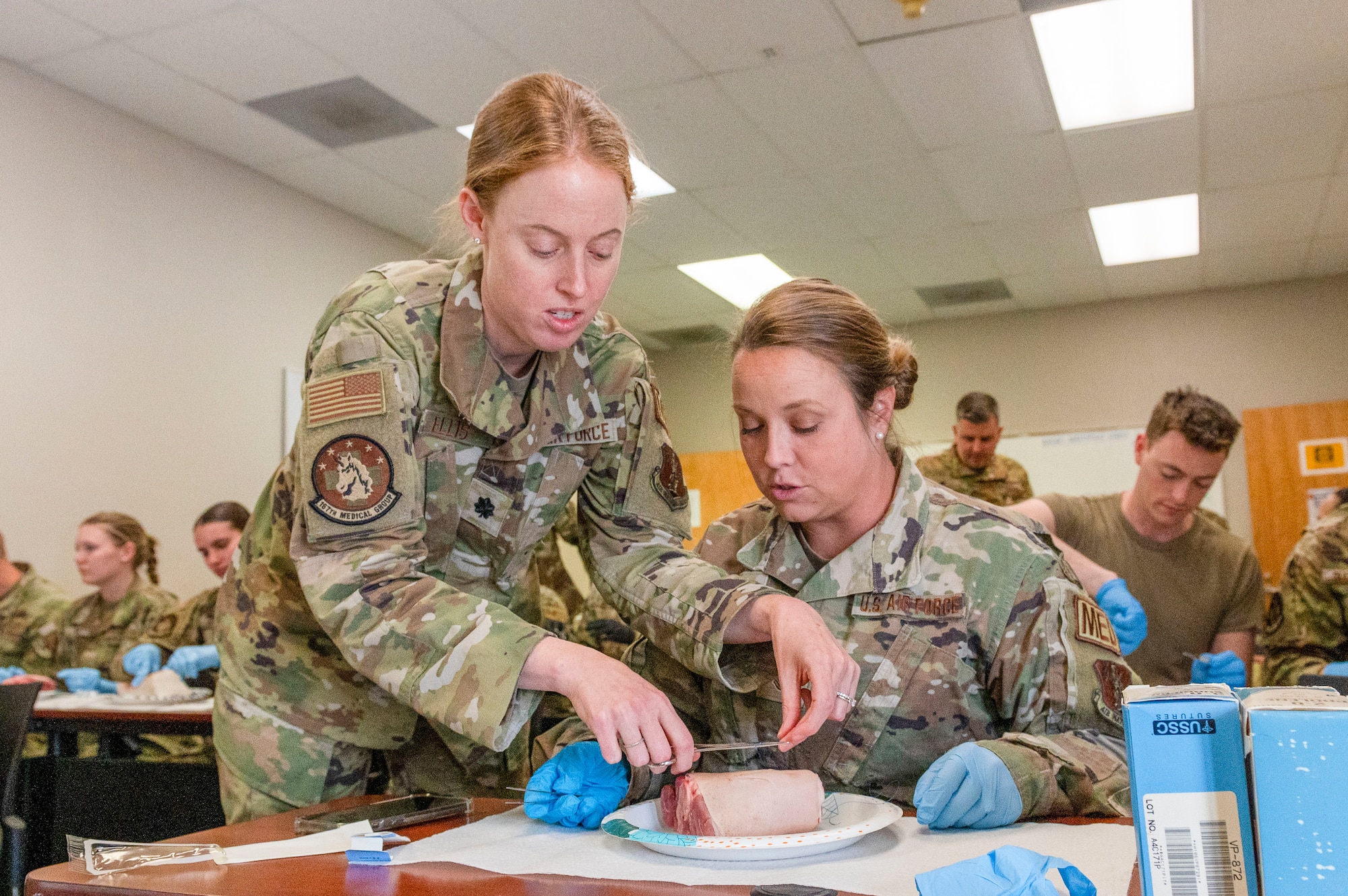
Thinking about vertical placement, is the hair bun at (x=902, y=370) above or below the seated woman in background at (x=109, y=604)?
above

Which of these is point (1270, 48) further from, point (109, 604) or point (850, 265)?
point (109, 604)

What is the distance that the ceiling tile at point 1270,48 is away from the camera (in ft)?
12.1

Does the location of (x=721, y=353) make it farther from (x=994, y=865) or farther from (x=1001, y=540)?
(x=994, y=865)

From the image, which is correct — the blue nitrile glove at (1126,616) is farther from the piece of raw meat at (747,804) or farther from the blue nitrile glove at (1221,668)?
the piece of raw meat at (747,804)

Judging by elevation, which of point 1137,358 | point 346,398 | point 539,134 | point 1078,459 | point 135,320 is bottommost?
point 346,398

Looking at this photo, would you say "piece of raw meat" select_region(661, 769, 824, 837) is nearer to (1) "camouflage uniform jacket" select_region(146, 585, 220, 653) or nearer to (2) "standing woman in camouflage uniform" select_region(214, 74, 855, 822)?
(2) "standing woman in camouflage uniform" select_region(214, 74, 855, 822)

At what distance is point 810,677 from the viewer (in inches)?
43.5

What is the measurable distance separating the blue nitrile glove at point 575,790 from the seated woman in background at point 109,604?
11.7 feet

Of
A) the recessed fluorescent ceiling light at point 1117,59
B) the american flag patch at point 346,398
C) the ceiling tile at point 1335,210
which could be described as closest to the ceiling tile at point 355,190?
the recessed fluorescent ceiling light at point 1117,59

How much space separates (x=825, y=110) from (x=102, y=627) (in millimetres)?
3534

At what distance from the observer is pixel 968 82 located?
416 centimetres

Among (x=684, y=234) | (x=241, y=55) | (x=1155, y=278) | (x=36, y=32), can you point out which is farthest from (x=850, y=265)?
(x=36, y=32)

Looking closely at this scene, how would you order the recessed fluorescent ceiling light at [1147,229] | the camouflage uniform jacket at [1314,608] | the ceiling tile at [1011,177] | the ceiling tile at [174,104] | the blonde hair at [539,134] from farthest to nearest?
the recessed fluorescent ceiling light at [1147,229], the ceiling tile at [1011,177], the ceiling tile at [174,104], the camouflage uniform jacket at [1314,608], the blonde hair at [539,134]

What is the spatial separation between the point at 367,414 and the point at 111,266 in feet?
12.6
